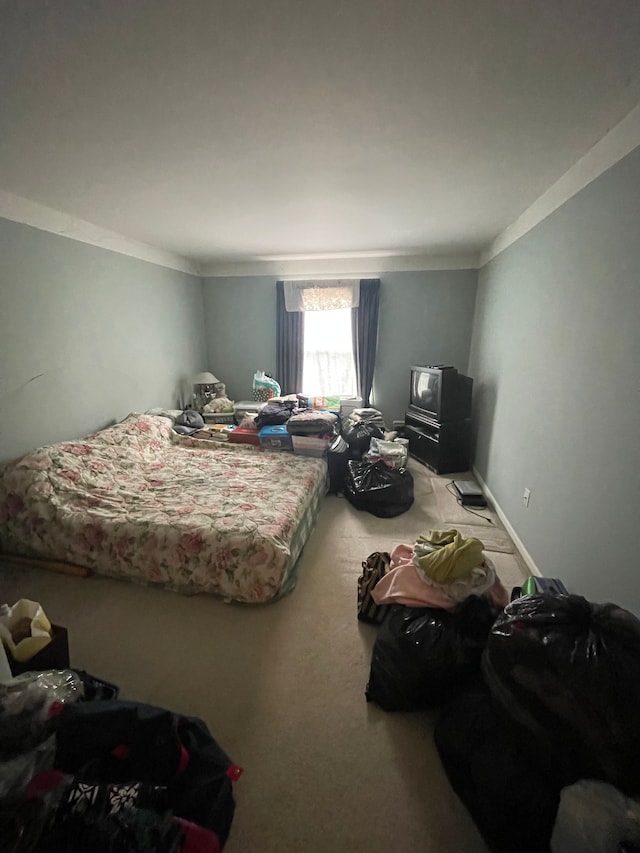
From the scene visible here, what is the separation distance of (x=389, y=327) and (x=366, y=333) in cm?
31

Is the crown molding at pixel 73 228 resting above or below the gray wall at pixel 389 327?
above

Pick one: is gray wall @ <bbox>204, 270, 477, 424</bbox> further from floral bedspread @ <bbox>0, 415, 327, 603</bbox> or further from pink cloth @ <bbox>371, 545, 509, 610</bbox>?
pink cloth @ <bbox>371, 545, 509, 610</bbox>

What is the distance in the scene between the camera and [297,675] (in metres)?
1.50

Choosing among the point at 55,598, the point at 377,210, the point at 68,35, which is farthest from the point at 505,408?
the point at 55,598

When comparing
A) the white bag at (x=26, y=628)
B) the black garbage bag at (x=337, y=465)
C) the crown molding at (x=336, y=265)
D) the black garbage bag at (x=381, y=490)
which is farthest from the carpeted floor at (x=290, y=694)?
the crown molding at (x=336, y=265)

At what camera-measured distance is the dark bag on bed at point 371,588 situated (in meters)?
1.76

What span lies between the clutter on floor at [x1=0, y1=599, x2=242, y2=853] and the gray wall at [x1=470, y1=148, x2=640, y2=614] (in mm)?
1559

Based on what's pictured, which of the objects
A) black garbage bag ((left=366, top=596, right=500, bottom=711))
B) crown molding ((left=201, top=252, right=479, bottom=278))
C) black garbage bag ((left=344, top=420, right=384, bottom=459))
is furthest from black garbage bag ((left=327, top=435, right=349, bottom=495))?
crown molding ((left=201, top=252, right=479, bottom=278))

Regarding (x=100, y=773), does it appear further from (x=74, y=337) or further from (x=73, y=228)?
(x=73, y=228)

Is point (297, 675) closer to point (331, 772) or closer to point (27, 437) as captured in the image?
point (331, 772)

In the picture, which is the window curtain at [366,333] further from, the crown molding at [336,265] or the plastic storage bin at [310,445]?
the plastic storage bin at [310,445]

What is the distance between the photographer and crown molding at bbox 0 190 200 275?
2314 millimetres

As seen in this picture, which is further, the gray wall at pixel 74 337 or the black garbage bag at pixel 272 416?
the black garbage bag at pixel 272 416

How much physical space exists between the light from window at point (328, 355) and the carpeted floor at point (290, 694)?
2.79m
